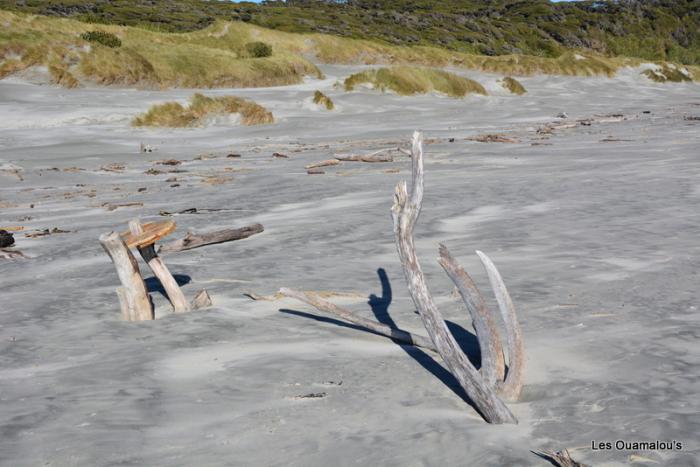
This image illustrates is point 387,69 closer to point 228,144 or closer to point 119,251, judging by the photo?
point 228,144

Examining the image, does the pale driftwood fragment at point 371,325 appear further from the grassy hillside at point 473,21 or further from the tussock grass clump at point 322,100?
the grassy hillside at point 473,21

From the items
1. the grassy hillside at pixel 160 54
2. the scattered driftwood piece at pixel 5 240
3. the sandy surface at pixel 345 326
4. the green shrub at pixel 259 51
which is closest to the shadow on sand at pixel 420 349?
the sandy surface at pixel 345 326

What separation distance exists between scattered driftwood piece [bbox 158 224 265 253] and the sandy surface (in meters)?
0.10

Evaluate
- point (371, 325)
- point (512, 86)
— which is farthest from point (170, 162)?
point (512, 86)

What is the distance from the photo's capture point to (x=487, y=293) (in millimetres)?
5152

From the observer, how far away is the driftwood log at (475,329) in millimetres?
3068

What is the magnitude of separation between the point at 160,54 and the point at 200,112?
6503 mm

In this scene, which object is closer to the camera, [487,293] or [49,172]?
[487,293]

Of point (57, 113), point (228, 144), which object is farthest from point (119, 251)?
point (57, 113)

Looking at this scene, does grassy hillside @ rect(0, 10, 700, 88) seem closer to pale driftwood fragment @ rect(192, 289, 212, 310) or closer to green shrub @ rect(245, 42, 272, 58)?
green shrub @ rect(245, 42, 272, 58)

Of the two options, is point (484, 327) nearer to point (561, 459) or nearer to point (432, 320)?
point (432, 320)

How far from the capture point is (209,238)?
678cm

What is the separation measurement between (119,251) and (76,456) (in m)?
2.04

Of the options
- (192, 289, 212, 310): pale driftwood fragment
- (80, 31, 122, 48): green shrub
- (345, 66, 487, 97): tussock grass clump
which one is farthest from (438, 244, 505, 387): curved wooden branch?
(345, 66, 487, 97): tussock grass clump
